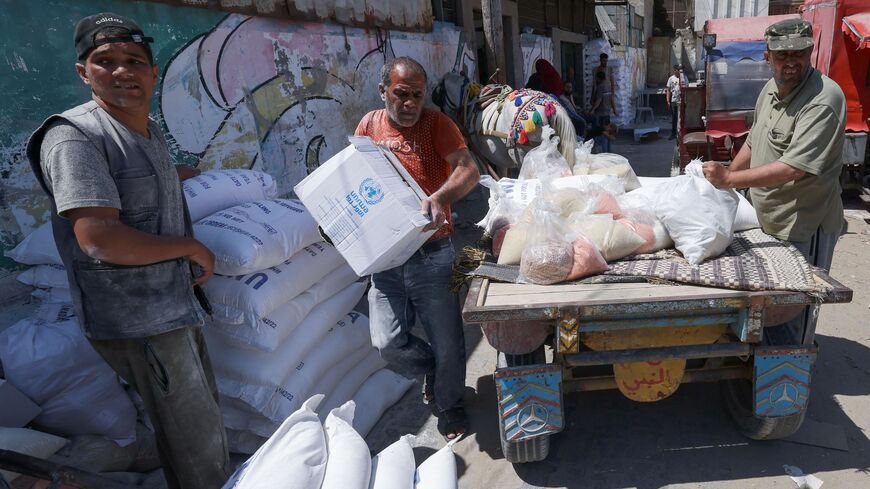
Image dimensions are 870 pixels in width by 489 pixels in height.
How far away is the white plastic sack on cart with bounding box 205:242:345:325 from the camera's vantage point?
100 inches

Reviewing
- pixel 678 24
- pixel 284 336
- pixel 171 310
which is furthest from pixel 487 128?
pixel 678 24

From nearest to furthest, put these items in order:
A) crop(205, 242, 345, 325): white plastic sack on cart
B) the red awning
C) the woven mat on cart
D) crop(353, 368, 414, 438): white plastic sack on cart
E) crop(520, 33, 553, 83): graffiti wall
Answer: the woven mat on cart
crop(205, 242, 345, 325): white plastic sack on cart
crop(353, 368, 414, 438): white plastic sack on cart
the red awning
crop(520, 33, 553, 83): graffiti wall

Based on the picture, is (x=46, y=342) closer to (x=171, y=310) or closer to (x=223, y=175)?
(x=171, y=310)

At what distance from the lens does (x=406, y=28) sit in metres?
6.69

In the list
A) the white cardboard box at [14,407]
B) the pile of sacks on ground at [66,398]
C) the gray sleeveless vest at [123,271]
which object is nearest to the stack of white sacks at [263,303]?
the pile of sacks on ground at [66,398]

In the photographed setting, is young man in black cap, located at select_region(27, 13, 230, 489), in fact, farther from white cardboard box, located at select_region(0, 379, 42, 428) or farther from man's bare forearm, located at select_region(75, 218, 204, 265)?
white cardboard box, located at select_region(0, 379, 42, 428)

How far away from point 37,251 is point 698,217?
297 centimetres

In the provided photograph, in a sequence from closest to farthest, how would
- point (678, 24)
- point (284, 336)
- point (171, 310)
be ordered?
point (171, 310)
point (284, 336)
point (678, 24)

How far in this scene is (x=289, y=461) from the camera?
5.61ft

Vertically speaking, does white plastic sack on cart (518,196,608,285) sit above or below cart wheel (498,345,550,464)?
above

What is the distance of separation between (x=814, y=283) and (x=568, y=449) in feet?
4.25

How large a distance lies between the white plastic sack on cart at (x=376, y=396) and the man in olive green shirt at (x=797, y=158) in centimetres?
193

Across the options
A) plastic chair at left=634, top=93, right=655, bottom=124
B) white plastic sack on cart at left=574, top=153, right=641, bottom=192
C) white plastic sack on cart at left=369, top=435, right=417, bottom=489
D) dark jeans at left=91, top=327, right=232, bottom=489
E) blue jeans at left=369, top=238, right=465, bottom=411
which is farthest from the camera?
plastic chair at left=634, top=93, right=655, bottom=124

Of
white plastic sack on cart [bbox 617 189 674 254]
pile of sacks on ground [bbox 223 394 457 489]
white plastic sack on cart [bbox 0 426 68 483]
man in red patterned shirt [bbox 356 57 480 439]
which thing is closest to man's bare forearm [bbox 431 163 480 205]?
man in red patterned shirt [bbox 356 57 480 439]
